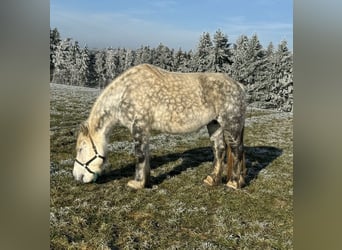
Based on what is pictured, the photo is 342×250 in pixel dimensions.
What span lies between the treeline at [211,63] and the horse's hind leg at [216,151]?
0.38 m

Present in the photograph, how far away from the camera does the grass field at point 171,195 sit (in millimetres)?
2955

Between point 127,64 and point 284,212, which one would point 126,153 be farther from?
point 284,212

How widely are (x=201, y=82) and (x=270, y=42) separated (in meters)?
0.61

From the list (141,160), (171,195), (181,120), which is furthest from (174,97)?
(171,195)

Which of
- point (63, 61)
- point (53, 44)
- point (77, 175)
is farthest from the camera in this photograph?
point (77, 175)

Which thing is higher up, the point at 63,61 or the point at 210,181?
the point at 63,61

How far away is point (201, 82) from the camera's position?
3279 millimetres

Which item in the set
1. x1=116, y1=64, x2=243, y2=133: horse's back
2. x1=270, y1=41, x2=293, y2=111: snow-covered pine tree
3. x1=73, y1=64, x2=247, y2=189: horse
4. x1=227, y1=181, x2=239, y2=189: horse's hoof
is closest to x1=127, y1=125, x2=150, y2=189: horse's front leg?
x1=73, y1=64, x2=247, y2=189: horse

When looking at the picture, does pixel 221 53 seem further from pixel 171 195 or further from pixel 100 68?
pixel 171 195

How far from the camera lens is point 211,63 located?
10.9 ft

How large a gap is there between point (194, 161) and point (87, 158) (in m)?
0.87

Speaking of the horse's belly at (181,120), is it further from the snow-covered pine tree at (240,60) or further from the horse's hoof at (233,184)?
the horse's hoof at (233,184)
